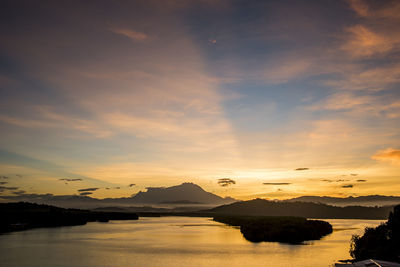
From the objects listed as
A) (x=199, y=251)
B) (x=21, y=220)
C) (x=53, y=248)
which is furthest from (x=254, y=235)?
(x=21, y=220)

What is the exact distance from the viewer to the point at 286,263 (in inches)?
2010

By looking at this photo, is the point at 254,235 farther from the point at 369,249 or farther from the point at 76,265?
the point at 76,265

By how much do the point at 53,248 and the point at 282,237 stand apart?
51.6m

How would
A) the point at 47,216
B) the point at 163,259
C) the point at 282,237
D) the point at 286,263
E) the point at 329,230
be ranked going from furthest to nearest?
the point at 47,216, the point at 329,230, the point at 282,237, the point at 163,259, the point at 286,263

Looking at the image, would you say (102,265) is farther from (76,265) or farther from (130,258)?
(130,258)

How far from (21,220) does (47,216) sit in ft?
49.0

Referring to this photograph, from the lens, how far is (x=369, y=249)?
50.0m

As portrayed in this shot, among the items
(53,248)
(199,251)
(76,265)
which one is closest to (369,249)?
(199,251)

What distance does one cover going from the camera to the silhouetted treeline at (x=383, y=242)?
4294 centimetres

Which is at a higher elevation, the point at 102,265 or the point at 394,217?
the point at 394,217

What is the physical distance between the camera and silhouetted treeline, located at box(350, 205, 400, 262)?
4294 cm

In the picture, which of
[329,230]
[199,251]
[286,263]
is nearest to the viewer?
[286,263]

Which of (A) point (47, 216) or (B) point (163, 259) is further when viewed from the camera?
(A) point (47, 216)

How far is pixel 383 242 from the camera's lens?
162 feet
